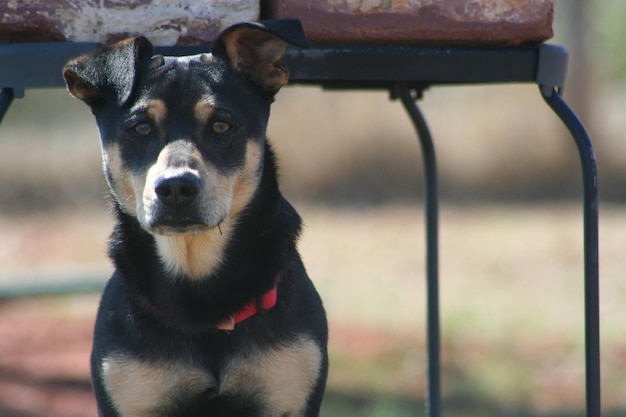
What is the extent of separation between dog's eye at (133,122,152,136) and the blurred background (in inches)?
99.4

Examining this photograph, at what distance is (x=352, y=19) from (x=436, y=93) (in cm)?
893

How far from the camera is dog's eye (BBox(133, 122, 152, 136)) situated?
271 cm

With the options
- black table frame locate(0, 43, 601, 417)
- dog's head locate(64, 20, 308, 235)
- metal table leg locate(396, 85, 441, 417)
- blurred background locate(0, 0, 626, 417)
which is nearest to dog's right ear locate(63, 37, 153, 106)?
dog's head locate(64, 20, 308, 235)

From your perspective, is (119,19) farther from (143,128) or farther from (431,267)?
(431,267)

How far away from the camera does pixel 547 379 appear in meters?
5.21

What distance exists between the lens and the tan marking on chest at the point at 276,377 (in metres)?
2.79

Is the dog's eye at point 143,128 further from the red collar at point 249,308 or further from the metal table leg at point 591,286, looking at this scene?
the metal table leg at point 591,286

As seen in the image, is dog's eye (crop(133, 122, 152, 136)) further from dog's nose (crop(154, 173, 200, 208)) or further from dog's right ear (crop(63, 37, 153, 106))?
dog's nose (crop(154, 173, 200, 208))

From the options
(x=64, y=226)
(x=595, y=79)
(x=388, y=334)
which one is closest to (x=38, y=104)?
Result: (x=64, y=226)

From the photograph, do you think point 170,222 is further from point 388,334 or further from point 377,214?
point 377,214

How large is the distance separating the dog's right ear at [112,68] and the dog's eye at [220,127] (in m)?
0.26

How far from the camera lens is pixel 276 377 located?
279 cm

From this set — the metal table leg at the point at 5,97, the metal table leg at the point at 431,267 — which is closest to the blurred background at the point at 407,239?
the metal table leg at the point at 431,267

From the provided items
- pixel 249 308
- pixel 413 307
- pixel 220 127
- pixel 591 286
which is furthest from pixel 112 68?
pixel 413 307
